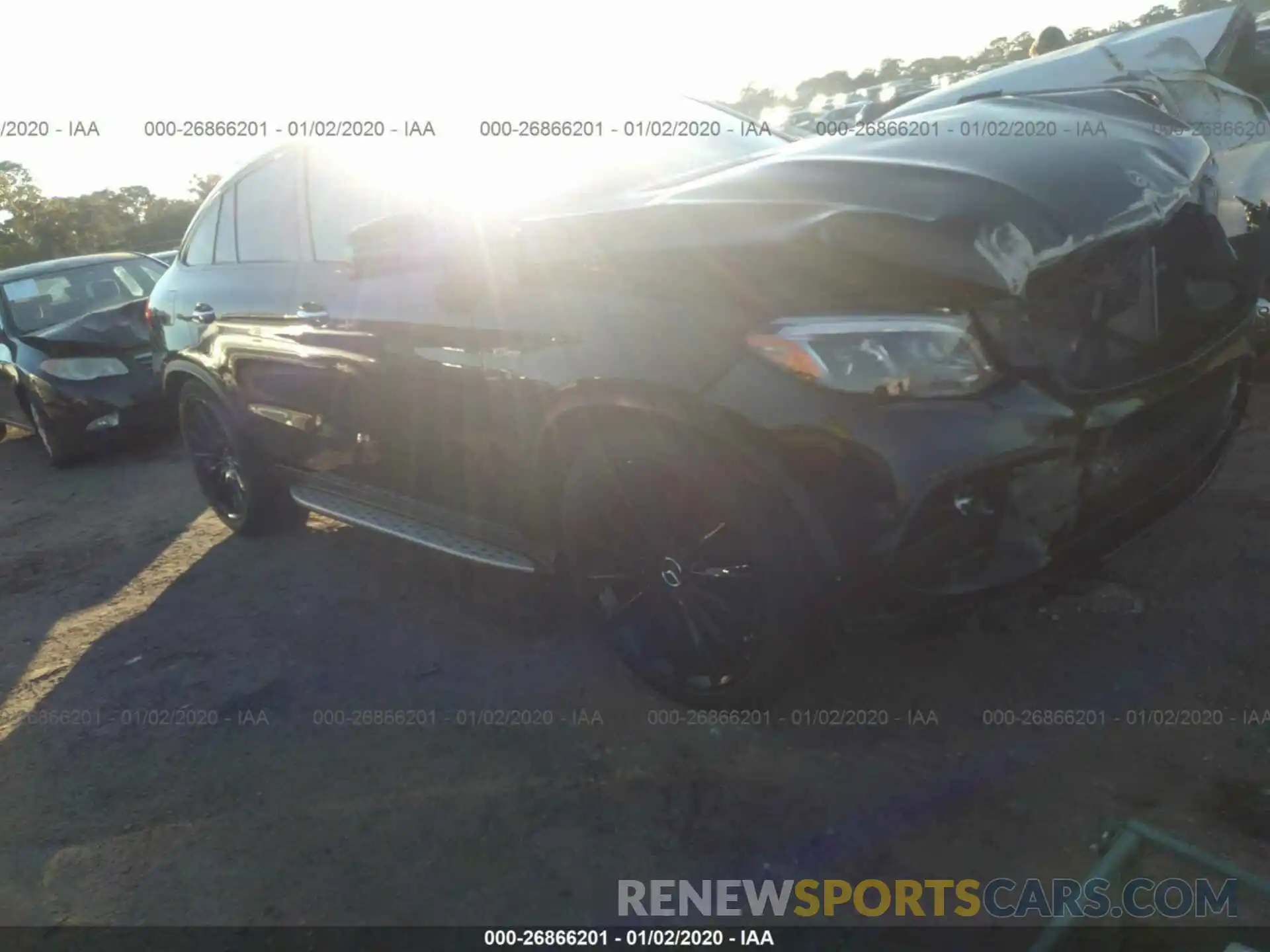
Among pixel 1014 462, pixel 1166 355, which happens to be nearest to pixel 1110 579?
pixel 1166 355

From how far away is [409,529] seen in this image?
3504 mm

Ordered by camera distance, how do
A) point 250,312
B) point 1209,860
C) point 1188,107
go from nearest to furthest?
point 1209,860 < point 250,312 < point 1188,107

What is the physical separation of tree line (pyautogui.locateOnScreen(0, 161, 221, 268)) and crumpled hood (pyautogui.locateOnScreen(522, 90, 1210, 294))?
27.2m

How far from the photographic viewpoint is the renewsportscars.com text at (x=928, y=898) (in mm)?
1995

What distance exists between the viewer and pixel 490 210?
309 cm

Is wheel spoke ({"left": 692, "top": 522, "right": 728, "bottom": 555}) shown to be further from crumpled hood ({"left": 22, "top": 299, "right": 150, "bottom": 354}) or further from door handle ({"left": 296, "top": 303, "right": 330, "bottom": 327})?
crumpled hood ({"left": 22, "top": 299, "right": 150, "bottom": 354})

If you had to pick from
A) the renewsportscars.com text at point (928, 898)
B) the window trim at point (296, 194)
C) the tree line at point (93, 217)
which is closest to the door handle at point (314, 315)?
the window trim at point (296, 194)

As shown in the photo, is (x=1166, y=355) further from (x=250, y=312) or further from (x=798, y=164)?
(x=250, y=312)

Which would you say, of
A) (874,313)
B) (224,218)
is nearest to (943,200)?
(874,313)

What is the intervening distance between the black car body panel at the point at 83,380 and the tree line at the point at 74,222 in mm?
21183

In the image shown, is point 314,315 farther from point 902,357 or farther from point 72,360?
point 72,360

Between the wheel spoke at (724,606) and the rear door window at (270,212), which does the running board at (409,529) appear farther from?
the rear door window at (270,212)

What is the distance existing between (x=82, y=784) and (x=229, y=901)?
936mm

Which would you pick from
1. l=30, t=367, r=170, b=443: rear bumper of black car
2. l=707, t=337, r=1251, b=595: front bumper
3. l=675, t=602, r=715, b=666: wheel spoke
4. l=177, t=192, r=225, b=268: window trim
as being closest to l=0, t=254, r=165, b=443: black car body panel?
l=30, t=367, r=170, b=443: rear bumper of black car
